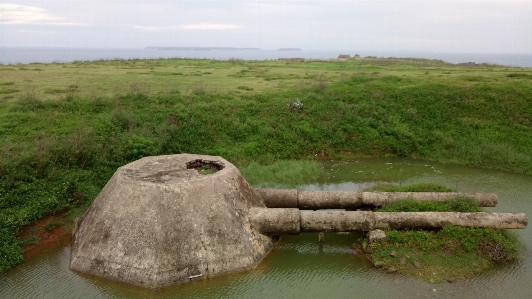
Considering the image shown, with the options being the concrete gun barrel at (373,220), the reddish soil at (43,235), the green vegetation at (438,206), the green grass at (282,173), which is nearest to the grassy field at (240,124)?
the green grass at (282,173)

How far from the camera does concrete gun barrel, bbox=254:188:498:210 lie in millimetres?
11836

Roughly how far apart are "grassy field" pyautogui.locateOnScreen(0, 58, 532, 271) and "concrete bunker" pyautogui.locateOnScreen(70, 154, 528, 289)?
3422 millimetres

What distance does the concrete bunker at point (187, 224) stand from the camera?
9.10 m

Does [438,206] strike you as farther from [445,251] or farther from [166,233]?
[166,233]

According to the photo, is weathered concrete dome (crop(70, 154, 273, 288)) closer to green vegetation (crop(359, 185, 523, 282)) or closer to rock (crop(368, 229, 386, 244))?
rock (crop(368, 229, 386, 244))

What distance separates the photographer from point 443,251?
10039 mm

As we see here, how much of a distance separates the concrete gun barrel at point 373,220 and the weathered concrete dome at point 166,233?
788 mm

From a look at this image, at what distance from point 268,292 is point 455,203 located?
6.33m

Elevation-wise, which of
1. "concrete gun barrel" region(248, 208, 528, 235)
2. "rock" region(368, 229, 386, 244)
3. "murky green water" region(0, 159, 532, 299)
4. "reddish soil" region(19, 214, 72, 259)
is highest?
"concrete gun barrel" region(248, 208, 528, 235)

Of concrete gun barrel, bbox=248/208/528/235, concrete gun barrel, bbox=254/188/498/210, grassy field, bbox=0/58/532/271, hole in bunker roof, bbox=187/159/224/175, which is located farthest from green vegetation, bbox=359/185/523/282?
grassy field, bbox=0/58/532/271

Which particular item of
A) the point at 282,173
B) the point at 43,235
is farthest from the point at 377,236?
the point at 43,235

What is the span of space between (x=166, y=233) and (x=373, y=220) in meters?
5.58

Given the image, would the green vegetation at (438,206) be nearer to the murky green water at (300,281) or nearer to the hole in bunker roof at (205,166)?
the murky green water at (300,281)

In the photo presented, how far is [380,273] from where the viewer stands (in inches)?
377
